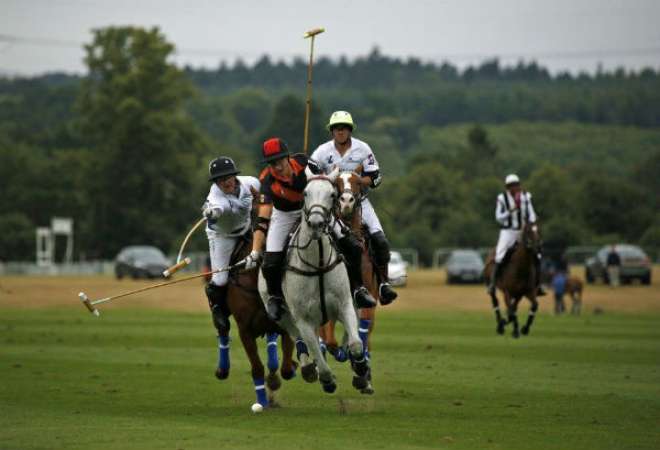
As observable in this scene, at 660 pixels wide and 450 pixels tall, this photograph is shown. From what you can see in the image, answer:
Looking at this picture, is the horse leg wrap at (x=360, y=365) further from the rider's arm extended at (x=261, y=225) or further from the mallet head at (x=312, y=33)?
the mallet head at (x=312, y=33)

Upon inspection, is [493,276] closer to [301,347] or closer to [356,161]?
[356,161]

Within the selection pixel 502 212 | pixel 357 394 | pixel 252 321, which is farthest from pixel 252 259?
pixel 502 212

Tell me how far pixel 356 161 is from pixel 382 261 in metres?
1.43

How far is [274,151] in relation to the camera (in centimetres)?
1673

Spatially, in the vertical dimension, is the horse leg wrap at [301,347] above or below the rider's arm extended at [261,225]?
below

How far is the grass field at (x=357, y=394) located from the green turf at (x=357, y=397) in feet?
0.09

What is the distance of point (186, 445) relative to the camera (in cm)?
1377

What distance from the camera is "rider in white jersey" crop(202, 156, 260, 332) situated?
18.1 m

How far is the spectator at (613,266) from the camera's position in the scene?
221 feet

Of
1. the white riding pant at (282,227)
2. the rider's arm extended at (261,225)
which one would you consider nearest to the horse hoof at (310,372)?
the white riding pant at (282,227)

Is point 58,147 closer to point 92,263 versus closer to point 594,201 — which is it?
point 92,263

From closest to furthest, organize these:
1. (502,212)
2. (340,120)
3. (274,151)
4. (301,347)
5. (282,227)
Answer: (274,151) → (282,227) → (301,347) → (340,120) → (502,212)

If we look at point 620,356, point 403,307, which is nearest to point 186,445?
point 620,356

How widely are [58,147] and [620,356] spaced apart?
136m
